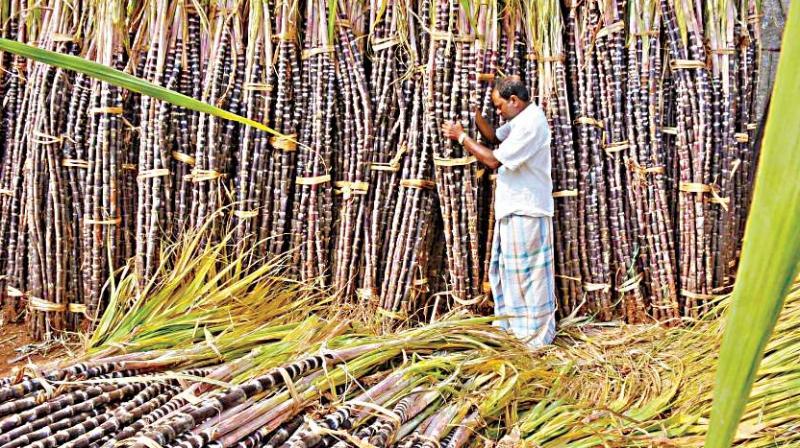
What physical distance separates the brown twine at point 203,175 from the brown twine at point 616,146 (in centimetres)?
228

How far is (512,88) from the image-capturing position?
3371mm

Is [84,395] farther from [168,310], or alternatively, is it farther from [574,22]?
[574,22]

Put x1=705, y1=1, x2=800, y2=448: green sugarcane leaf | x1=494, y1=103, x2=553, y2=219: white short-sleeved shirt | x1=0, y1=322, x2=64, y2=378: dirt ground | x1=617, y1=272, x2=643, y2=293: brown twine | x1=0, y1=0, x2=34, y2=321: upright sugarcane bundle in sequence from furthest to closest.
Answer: x1=0, y1=0, x2=34, y2=321: upright sugarcane bundle
x1=617, y1=272, x2=643, y2=293: brown twine
x1=0, y1=322, x2=64, y2=378: dirt ground
x1=494, y1=103, x2=553, y2=219: white short-sleeved shirt
x1=705, y1=1, x2=800, y2=448: green sugarcane leaf

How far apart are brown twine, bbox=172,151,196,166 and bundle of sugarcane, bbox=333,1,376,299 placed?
2.78ft

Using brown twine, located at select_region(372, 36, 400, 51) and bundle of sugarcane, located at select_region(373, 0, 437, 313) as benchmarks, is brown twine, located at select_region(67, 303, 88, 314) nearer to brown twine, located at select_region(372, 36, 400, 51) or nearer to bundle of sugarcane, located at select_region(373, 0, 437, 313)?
bundle of sugarcane, located at select_region(373, 0, 437, 313)

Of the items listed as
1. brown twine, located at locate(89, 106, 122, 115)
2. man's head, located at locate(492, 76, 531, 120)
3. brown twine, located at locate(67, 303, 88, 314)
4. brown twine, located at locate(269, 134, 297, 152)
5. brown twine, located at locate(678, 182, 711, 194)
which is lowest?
brown twine, located at locate(67, 303, 88, 314)

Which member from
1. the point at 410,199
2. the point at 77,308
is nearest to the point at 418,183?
the point at 410,199

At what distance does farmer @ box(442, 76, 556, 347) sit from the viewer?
11.1ft

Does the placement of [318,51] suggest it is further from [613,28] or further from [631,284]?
[631,284]

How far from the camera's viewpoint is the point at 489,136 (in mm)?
3588

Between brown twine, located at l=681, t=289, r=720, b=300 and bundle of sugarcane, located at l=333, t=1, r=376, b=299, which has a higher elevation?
bundle of sugarcane, located at l=333, t=1, r=376, b=299

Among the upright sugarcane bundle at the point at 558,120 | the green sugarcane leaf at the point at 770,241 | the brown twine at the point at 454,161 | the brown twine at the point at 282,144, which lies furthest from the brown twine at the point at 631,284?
the green sugarcane leaf at the point at 770,241

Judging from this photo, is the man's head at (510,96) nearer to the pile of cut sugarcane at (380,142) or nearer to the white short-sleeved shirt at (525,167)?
the white short-sleeved shirt at (525,167)

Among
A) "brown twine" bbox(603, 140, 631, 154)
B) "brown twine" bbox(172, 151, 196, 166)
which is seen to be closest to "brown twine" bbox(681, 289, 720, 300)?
"brown twine" bbox(603, 140, 631, 154)
